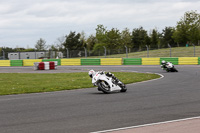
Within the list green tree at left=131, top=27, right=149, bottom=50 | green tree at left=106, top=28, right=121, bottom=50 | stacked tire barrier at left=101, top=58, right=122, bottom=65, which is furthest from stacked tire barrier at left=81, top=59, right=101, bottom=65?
green tree at left=131, top=27, right=149, bottom=50

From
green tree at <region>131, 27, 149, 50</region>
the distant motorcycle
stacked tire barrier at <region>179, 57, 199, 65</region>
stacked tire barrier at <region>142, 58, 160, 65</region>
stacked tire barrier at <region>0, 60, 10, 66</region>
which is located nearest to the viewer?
the distant motorcycle

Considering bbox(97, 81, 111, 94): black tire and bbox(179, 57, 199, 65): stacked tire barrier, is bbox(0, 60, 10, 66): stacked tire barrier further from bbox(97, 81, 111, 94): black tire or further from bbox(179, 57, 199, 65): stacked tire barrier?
bbox(97, 81, 111, 94): black tire

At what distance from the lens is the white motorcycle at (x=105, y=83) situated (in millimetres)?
12734

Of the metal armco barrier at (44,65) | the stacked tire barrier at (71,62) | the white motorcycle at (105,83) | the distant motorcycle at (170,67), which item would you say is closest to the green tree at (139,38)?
the stacked tire barrier at (71,62)

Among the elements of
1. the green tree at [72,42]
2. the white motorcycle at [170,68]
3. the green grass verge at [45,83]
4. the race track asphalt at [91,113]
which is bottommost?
the green grass verge at [45,83]

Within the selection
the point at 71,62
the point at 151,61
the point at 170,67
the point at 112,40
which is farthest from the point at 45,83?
the point at 112,40

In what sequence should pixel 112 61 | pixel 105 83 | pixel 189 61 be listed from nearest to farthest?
pixel 105 83, pixel 189 61, pixel 112 61

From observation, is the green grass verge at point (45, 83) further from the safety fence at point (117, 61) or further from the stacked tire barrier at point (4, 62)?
the stacked tire barrier at point (4, 62)

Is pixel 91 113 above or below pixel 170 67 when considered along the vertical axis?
below

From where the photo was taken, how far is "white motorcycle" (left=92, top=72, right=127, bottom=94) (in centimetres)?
1273

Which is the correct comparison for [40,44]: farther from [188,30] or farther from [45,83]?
[45,83]

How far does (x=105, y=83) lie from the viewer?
12992 millimetres

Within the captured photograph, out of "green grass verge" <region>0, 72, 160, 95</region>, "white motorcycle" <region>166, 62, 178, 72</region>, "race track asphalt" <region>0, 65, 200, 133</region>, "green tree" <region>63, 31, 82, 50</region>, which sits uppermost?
"green tree" <region>63, 31, 82, 50</region>

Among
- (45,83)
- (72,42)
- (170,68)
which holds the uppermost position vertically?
(72,42)
